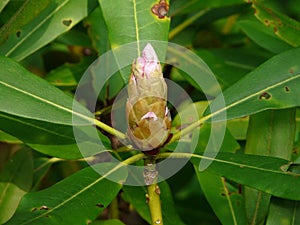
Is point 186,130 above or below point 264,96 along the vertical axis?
below

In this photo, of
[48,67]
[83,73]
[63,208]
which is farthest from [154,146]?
[48,67]

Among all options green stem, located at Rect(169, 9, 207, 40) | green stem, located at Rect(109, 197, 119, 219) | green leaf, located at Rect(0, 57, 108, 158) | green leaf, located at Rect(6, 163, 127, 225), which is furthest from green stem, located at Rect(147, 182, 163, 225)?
green stem, located at Rect(169, 9, 207, 40)

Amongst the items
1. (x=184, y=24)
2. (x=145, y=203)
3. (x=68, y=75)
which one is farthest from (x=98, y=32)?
(x=145, y=203)

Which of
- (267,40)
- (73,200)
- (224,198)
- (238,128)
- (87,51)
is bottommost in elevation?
(73,200)

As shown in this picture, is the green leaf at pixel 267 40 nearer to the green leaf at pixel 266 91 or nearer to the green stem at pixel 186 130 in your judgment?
the green leaf at pixel 266 91

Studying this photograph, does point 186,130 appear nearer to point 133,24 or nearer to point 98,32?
point 133,24
